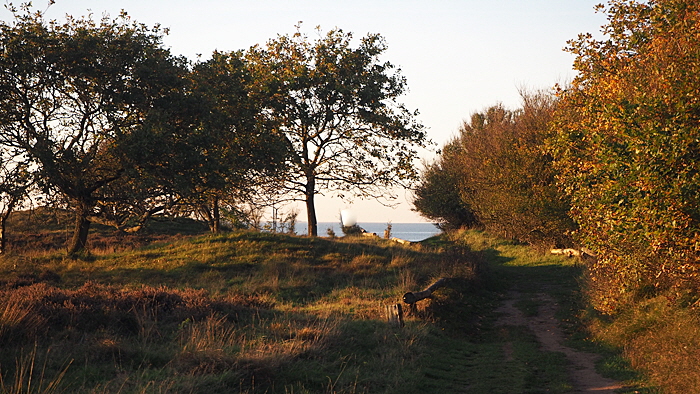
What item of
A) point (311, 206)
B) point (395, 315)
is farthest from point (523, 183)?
point (395, 315)

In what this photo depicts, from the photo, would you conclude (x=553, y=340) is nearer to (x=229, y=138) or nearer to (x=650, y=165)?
(x=650, y=165)

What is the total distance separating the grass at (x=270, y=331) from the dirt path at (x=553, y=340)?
34 cm

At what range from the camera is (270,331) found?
12.4 meters

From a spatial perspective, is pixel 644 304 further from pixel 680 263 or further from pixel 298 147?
pixel 298 147

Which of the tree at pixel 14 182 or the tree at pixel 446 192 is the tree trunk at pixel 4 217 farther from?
the tree at pixel 446 192

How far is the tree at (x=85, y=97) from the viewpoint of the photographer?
79.8 feet

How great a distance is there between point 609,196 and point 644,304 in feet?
13.4

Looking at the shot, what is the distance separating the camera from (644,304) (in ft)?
48.3

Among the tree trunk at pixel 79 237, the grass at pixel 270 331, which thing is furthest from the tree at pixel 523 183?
the tree trunk at pixel 79 237

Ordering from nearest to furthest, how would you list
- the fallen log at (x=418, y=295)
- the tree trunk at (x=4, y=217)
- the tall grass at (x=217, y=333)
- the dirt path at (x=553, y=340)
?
the tall grass at (x=217, y=333)
the dirt path at (x=553, y=340)
the fallen log at (x=418, y=295)
the tree trunk at (x=4, y=217)

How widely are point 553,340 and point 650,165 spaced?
6875 millimetres

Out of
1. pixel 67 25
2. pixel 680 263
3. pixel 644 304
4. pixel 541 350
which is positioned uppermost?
pixel 67 25

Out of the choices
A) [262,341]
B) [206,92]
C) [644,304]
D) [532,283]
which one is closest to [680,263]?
[644,304]

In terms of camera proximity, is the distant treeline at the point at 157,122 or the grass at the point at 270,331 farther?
the distant treeline at the point at 157,122
